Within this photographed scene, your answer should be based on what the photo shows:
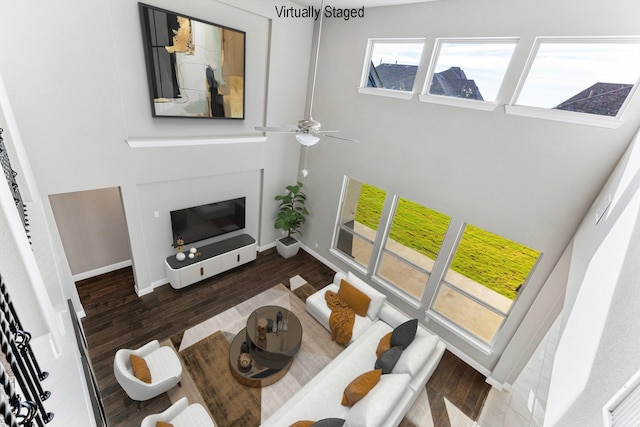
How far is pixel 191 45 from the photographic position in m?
4.16

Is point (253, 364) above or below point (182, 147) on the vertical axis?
below

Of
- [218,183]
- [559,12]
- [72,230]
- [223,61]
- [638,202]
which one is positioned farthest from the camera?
[218,183]

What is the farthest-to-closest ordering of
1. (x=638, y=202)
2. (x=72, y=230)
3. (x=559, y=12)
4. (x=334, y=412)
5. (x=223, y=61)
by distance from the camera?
1. (x=72, y=230)
2. (x=223, y=61)
3. (x=334, y=412)
4. (x=559, y=12)
5. (x=638, y=202)

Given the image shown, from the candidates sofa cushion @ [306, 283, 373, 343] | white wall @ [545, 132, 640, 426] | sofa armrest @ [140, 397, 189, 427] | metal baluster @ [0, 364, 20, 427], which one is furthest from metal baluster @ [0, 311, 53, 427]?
sofa cushion @ [306, 283, 373, 343]

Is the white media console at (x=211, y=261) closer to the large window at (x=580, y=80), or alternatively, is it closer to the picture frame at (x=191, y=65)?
the picture frame at (x=191, y=65)

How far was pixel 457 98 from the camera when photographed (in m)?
3.98

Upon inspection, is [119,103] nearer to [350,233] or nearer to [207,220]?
[207,220]

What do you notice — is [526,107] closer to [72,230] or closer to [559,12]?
[559,12]

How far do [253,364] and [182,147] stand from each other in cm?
361

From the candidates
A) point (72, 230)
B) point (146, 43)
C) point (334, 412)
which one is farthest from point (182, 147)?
point (334, 412)

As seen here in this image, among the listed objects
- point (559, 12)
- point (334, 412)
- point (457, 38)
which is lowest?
point (334, 412)

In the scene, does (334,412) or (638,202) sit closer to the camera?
(638,202)

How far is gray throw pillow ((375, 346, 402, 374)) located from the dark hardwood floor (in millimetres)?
997

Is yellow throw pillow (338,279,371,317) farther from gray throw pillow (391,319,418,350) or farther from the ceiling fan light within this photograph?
the ceiling fan light
